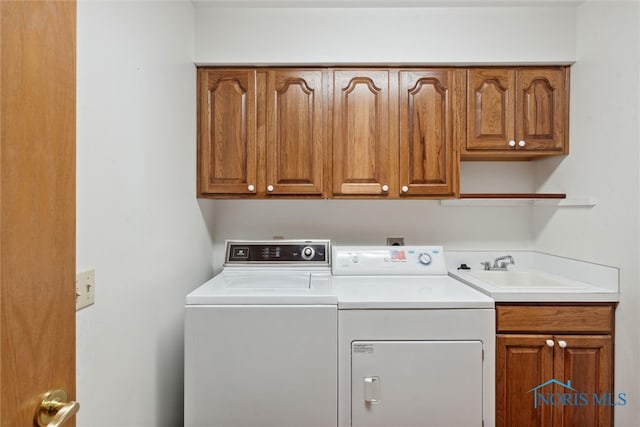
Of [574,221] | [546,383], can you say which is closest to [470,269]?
[574,221]

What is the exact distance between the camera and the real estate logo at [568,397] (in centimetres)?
159

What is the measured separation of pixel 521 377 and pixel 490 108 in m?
1.44

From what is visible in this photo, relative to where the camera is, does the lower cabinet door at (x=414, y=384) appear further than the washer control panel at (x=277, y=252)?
No

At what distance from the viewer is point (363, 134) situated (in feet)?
6.49

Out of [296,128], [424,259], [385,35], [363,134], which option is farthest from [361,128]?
[424,259]

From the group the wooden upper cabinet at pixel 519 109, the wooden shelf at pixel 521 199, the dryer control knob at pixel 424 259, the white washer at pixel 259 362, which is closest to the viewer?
the white washer at pixel 259 362

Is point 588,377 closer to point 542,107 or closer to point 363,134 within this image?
point 542,107

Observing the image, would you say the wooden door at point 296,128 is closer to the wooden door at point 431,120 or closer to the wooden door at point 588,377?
the wooden door at point 431,120

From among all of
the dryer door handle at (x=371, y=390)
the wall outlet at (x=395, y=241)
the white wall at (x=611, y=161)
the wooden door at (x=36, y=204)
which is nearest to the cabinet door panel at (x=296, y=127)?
the wall outlet at (x=395, y=241)

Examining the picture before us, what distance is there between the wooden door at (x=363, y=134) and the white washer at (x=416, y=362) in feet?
2.47

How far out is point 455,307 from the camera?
1.47m

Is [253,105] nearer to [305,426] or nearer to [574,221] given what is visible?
[305,426]

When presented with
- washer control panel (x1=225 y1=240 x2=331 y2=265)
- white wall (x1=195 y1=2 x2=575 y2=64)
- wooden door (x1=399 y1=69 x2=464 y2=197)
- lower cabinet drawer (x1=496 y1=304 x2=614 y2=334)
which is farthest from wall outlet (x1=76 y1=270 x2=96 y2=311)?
lower cabinet drawer (x1=496 y1=304 x2=614 y2=334)

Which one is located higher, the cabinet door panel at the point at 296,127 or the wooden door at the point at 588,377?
the cabinet door panel at the point at 296,127
